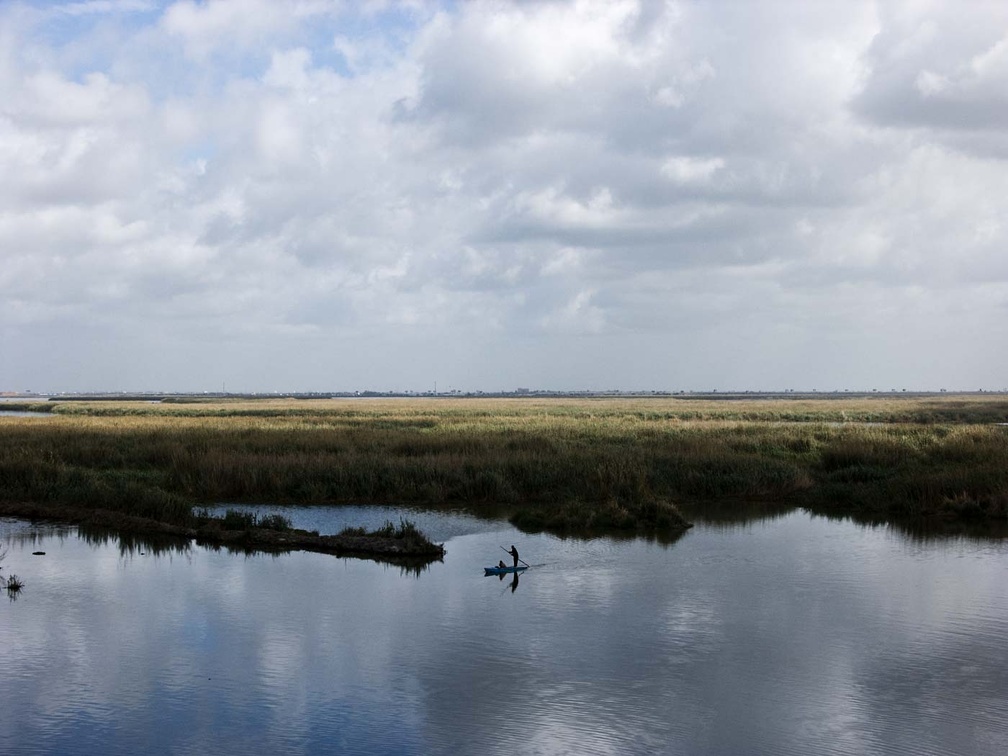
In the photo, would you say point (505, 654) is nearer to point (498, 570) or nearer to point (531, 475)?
point (498, 570)

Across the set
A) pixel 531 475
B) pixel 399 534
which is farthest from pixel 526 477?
pixel 399 534

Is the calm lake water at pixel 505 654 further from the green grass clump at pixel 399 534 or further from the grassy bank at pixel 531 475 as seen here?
the grassy bank at pixel 531 475

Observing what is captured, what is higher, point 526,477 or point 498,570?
point 526,477

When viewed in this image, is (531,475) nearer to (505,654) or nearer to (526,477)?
(526,477)

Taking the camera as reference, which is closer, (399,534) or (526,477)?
(399,534)

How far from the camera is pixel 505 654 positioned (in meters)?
9.67

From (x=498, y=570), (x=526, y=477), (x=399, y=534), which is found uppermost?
(x=526, y=477)

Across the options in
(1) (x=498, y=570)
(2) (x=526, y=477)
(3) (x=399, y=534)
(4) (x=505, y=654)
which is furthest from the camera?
(2) (x=526, y=477)

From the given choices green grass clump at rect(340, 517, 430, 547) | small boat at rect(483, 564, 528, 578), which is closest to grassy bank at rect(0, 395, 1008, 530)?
green grass clump at rect(340, 517, 430, 547)

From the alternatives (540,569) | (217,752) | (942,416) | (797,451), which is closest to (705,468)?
(797,451)

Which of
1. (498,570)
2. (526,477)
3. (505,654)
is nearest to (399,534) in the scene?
(498,570)

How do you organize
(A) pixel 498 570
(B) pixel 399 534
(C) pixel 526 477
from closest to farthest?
1. (A) pixel 498 570
2. (B) pixel 399 534
3. (C) pixel 526 477

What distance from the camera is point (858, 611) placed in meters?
11.8

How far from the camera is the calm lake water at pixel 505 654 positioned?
7.57 meters
